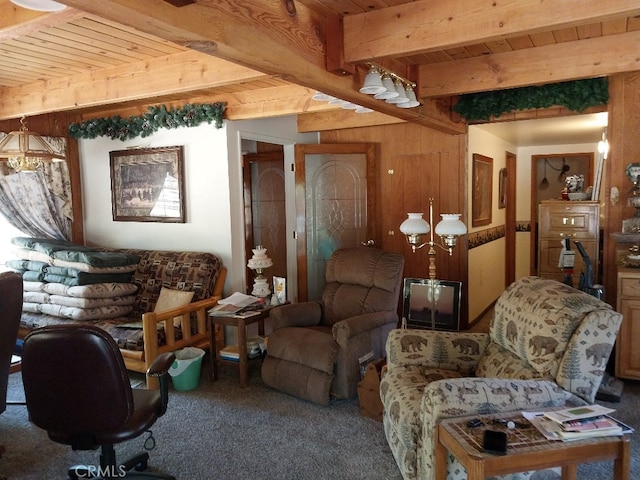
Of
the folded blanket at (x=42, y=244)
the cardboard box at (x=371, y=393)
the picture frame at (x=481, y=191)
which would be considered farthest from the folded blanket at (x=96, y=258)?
the picture frame at (x=481, y=191)

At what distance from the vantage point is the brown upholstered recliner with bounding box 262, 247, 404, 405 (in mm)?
3311

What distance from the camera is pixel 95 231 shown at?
5.36m

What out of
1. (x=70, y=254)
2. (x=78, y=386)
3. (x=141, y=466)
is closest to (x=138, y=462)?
(x=141, y=466)

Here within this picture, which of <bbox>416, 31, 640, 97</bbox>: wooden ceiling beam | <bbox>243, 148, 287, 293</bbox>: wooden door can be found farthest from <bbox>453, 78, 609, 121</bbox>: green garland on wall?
<bbox>243, 148, 287, 293</bbox>: wooden door

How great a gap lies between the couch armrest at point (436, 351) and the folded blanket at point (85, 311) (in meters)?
2.49

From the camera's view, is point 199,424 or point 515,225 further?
point 515,225

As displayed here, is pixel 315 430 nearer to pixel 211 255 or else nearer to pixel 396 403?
pixel 396 403

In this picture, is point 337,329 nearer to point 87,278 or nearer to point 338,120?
point 87,278

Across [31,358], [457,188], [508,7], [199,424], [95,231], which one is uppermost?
[508,7]

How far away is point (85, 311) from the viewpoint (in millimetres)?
4020

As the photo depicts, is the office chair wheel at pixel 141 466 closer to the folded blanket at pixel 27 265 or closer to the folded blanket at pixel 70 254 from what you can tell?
the folded blanket at pixel 70 254

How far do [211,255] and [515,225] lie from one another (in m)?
4.79

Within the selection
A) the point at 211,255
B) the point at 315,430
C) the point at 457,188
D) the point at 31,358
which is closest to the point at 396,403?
the point at 315,430

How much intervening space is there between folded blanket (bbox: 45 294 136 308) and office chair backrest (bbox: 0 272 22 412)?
143 centimetres
